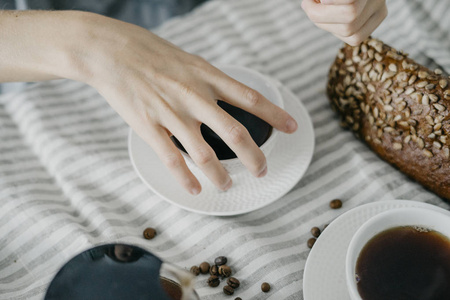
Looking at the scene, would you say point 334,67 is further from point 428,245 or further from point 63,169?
point 63,169

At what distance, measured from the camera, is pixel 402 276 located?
0.58m

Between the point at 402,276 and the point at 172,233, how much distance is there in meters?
0.43

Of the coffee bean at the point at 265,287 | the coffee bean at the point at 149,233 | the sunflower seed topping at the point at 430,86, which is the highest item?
the sunflower seed topping at the point at 430,86

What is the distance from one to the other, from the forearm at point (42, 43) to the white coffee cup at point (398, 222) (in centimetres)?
56

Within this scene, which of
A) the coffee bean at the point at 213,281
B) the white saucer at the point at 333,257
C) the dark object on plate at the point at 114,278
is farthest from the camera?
the coffee bean at the point at 213,281

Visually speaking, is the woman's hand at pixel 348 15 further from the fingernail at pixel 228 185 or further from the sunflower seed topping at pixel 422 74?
the fingernail at pixel 228 185

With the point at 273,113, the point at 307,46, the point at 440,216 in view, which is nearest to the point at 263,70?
the point at 307,46

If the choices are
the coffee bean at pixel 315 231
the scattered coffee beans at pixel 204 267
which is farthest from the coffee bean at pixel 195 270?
the coffee bean at pixel 315 231

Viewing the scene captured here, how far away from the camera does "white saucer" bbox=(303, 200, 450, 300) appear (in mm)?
644

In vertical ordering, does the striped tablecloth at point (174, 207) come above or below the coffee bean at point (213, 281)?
above

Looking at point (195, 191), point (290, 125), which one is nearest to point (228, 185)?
point (195, 191)

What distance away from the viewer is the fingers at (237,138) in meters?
0.69

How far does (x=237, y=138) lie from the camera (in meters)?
0.69

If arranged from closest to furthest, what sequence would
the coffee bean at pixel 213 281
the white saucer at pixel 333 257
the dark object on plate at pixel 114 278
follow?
the dark object on plate at pixel 114 278
the white saucer at pixel 333 257
the coffee bean at pixel 213 281
